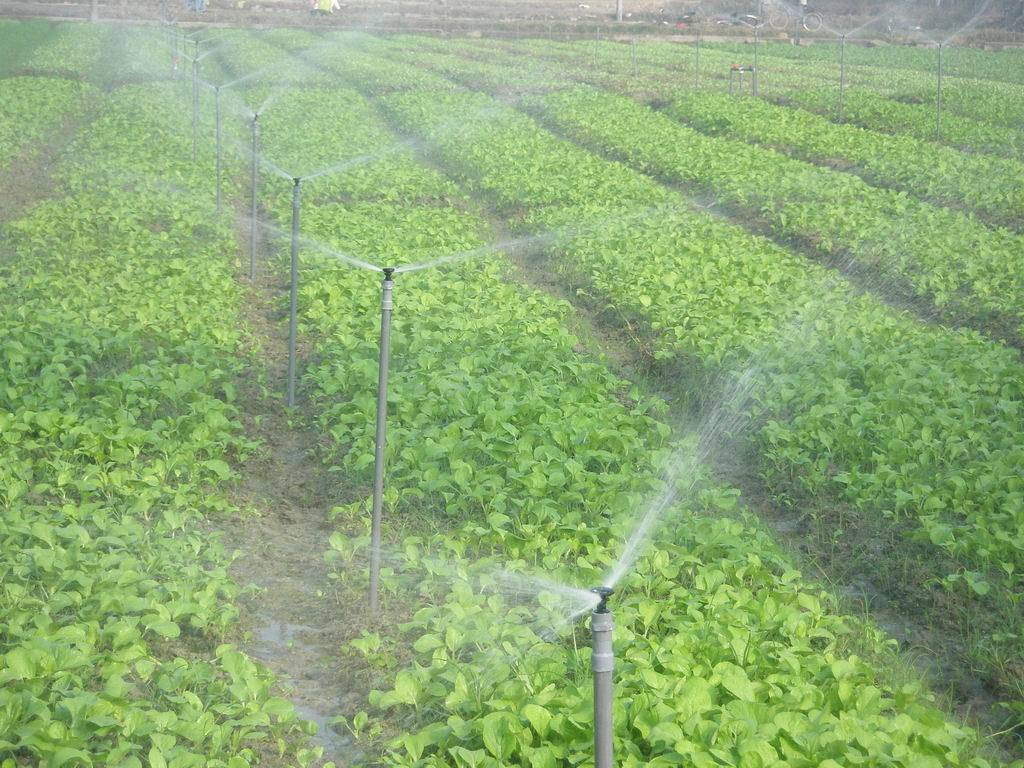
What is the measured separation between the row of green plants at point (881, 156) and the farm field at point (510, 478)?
207 millimetres

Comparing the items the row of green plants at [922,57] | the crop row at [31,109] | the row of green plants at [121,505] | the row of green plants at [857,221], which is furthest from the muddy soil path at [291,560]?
the row of green plants at [922,57]

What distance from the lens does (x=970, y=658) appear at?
4.57 meters

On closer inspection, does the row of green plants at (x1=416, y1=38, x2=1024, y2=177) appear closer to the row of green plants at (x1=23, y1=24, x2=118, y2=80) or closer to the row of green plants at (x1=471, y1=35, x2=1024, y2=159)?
the row of green plants at (x1=471, y1=35, x2=1024, y2=159)

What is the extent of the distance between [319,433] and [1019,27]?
137 feet

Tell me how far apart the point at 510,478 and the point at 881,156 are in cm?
1169

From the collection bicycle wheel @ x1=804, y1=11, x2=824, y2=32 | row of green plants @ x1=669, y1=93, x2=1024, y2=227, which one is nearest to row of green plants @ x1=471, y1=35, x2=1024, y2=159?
row of green plants @ x1=669, y1=93, x2=1024, y2=227

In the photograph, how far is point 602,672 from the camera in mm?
2502

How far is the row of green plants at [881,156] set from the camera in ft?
44.1

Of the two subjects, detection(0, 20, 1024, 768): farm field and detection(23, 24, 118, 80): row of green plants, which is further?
detection(23, 24, 118, 80): row of green plants

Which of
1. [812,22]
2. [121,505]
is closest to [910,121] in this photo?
[121,505]

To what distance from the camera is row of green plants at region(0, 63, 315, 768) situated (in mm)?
3766

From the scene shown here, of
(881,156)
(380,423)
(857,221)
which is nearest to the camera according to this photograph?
(380,423)

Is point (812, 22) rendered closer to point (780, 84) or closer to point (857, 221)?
point (780, 84)

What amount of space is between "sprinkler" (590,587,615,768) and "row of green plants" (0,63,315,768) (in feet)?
Answer: 4.92
